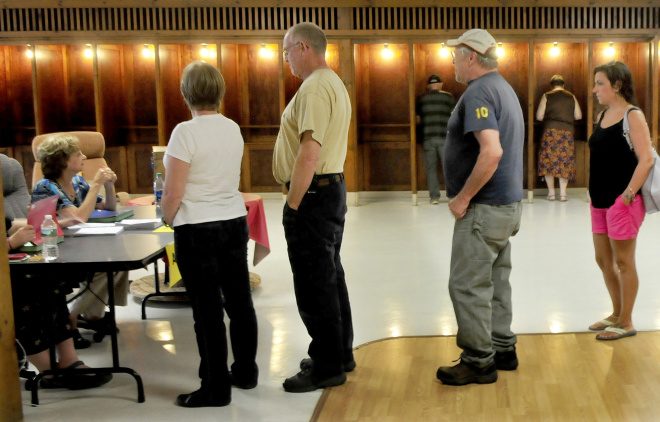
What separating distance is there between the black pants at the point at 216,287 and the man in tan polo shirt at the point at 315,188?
251 millimetres

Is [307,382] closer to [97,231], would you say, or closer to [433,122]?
[97,231]

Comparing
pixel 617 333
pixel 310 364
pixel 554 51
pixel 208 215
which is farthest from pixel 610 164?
pixel 554 51

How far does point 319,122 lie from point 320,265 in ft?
2.12

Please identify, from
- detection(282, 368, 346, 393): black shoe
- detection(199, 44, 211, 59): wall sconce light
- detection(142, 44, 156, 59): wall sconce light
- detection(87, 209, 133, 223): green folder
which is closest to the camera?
detection(282, 368, 346, 393): black shoe

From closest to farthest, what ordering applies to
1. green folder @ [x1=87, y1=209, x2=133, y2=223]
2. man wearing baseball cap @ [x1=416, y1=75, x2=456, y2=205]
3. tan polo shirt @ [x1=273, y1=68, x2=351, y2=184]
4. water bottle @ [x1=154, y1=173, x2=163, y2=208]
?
1. tan polo shirt @ [x1=273, y1=68, x2=351, y2=184]
2. green folder @ [x1=87, y1=209, x2=133, y2=223]
3. water bottle @ [x1=154, y1=173, x2=163, y2=208]
4. man wearing baseball cap @ [x1=416, y1=75, x2=456, y2=205]

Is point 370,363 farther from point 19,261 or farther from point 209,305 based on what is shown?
point 19,261

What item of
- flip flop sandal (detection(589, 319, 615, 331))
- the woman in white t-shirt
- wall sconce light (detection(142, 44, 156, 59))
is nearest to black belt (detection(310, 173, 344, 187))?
the woman in white t-shirt

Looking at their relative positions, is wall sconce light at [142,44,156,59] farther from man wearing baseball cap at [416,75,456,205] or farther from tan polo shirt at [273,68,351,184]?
tan polo shirt at [273,68,351,184]

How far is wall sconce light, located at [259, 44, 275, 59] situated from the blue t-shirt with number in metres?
8.20

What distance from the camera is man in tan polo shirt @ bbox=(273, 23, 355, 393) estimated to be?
3.75 meters

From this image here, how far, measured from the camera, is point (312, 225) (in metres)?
3.85

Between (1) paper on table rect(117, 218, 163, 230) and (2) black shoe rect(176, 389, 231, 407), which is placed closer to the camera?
(2) black shoe rect(176, 389, 231, 407)

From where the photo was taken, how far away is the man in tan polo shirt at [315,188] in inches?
148

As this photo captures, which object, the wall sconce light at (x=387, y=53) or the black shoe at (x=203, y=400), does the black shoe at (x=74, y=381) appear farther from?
the wall sconce light at (x=387, y=53)
